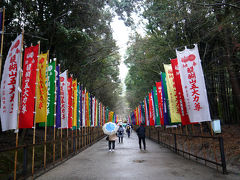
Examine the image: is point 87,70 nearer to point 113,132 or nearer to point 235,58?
point 113,132

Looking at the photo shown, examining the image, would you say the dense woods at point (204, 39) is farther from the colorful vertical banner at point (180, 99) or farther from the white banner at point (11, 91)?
the white banner at point (11, 91)

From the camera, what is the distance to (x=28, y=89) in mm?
6203

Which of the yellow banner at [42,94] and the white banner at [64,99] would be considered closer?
the yellow banner at [42,94]

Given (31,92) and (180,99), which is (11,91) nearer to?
(31,92)

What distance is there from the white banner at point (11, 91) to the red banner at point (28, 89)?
0.53 m

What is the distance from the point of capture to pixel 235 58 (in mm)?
10656

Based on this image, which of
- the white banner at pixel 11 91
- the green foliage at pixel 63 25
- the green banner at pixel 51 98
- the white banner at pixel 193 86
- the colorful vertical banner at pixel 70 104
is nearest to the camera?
the white banner at pixel 11 91

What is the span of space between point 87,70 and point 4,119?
13.8m

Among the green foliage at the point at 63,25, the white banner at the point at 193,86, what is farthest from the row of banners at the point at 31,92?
the white banner at the point at 193,86

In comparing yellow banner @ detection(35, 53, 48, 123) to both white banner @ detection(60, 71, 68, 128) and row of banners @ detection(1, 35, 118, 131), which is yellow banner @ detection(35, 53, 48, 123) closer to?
row of banners @ detection(1, 35, 118, 131)

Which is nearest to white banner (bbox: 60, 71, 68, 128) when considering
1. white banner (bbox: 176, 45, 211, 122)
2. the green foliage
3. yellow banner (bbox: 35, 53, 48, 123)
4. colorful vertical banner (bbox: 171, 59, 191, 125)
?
yellow banner (bbox: 35, 53, 48, 123)

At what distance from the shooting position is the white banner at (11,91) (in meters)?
5.30

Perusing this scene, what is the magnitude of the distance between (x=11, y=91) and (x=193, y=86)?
6.14 m

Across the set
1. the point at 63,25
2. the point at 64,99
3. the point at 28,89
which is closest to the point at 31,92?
the point at 28,89
